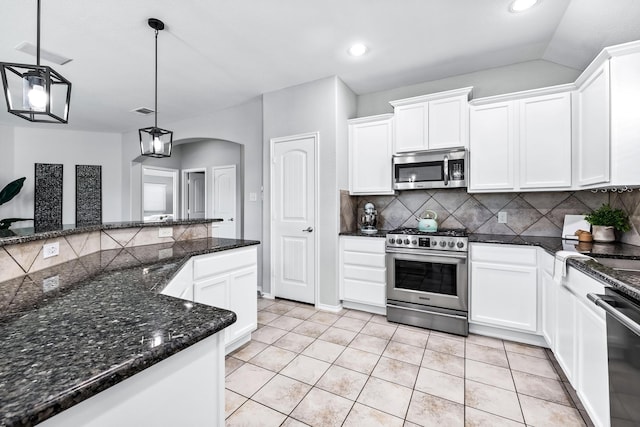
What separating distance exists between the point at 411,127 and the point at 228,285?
2462mm

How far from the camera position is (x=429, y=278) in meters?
2.85

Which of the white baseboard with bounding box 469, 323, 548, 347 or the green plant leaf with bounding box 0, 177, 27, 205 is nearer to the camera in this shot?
the white baseboard with bounding box 469, 323, 548, 347

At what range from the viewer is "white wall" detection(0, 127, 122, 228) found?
500cm

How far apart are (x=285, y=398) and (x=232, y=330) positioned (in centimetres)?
70

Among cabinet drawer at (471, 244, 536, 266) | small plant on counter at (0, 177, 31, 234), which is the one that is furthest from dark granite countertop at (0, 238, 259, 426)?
small plant on counter at (0, 177, 31, 234)

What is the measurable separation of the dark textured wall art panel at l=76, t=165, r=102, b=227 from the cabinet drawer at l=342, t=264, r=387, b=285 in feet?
17.0

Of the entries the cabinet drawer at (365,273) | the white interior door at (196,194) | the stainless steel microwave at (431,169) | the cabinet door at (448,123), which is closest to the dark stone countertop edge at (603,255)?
the cabinet drawer at (365,273)

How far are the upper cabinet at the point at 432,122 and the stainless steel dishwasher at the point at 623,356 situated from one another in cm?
203

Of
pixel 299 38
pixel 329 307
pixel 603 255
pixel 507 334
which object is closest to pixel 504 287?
pixel 507 334

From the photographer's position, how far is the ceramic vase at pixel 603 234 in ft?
7.78

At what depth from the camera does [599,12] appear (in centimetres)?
204

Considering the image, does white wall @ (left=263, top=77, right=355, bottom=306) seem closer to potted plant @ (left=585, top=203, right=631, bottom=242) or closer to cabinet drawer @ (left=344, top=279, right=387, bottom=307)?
cabinet drawer @ (left=344, top=279, right=387, bottom=307)

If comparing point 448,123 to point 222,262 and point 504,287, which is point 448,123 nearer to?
point 504,287

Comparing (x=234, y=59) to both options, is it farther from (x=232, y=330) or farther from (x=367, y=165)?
(x=232, y=330)
